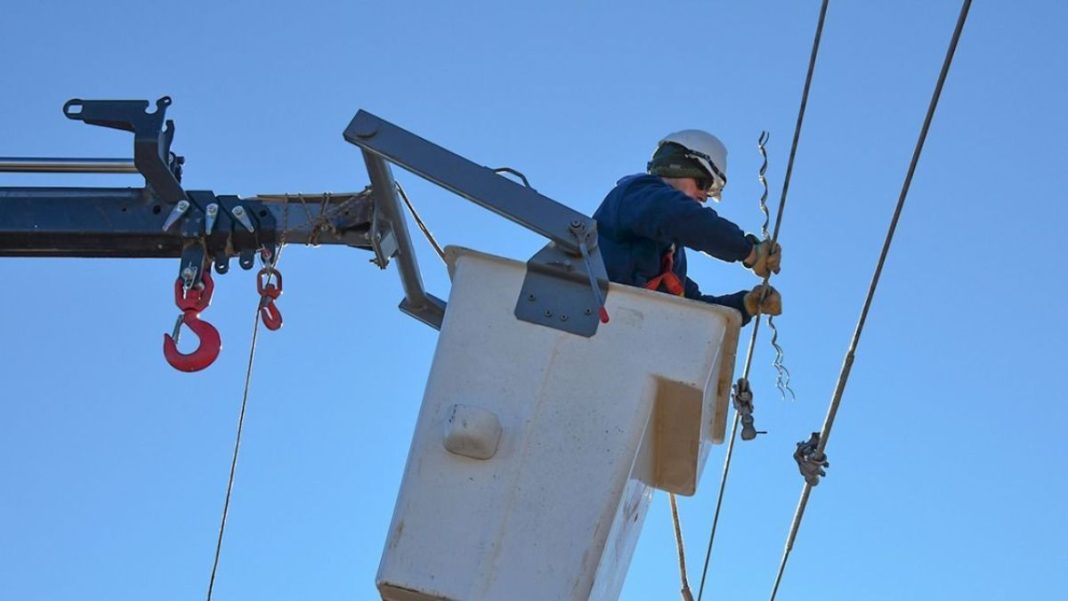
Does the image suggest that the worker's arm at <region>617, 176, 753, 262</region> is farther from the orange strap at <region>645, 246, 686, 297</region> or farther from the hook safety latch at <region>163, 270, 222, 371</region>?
the hook safety latch at <region>163, 270, 222, 371</region>

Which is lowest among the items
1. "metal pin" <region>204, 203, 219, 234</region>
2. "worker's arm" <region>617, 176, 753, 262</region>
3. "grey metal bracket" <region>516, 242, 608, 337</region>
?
"grey metal bracket" <region>516, 242, 608, 337</region>

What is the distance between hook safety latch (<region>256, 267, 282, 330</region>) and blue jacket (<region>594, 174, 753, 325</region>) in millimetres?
964

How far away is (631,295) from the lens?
4770mm

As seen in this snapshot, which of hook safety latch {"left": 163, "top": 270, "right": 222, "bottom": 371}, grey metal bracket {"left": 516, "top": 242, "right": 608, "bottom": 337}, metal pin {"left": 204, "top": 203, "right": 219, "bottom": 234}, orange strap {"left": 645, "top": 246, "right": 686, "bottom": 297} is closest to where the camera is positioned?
grey metal bracket {"left": 516, "top": 242, "right": 608, "bottom": 337}

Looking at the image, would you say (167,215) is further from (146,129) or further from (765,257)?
(765,257)

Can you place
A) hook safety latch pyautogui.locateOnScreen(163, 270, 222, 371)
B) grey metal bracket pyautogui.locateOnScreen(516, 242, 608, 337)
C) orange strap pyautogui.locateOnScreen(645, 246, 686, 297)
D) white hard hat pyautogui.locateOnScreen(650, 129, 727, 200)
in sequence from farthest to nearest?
white hard hat pyautogui.locateOnScreen(650, 129, 727, 200), orange strap pyautogui.locateOnScreen(645, 246, 686, 297), hook safety latch pyautogui.locateOnScreen(163, 270, 222, 371), grey metal bracket pyautogui.locateOnScreen(516, 242, 608, 337)

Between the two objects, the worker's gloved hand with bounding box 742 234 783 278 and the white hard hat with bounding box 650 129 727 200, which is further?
the white hard hat with bounding box 650 129 727 200

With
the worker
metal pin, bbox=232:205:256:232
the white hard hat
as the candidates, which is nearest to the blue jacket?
the worker

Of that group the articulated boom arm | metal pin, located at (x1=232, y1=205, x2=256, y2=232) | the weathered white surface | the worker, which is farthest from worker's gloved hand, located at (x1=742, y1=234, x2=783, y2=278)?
metal pin, located at (x1=232, y1=205, x2=256, y2=232)

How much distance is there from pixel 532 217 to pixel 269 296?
91 cm

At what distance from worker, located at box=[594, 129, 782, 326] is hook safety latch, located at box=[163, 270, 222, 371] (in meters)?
A: 1.19

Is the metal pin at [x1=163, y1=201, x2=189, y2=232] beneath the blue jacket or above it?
beneath

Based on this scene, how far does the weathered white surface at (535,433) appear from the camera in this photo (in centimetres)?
452

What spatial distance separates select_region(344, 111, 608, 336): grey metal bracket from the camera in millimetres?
4777
